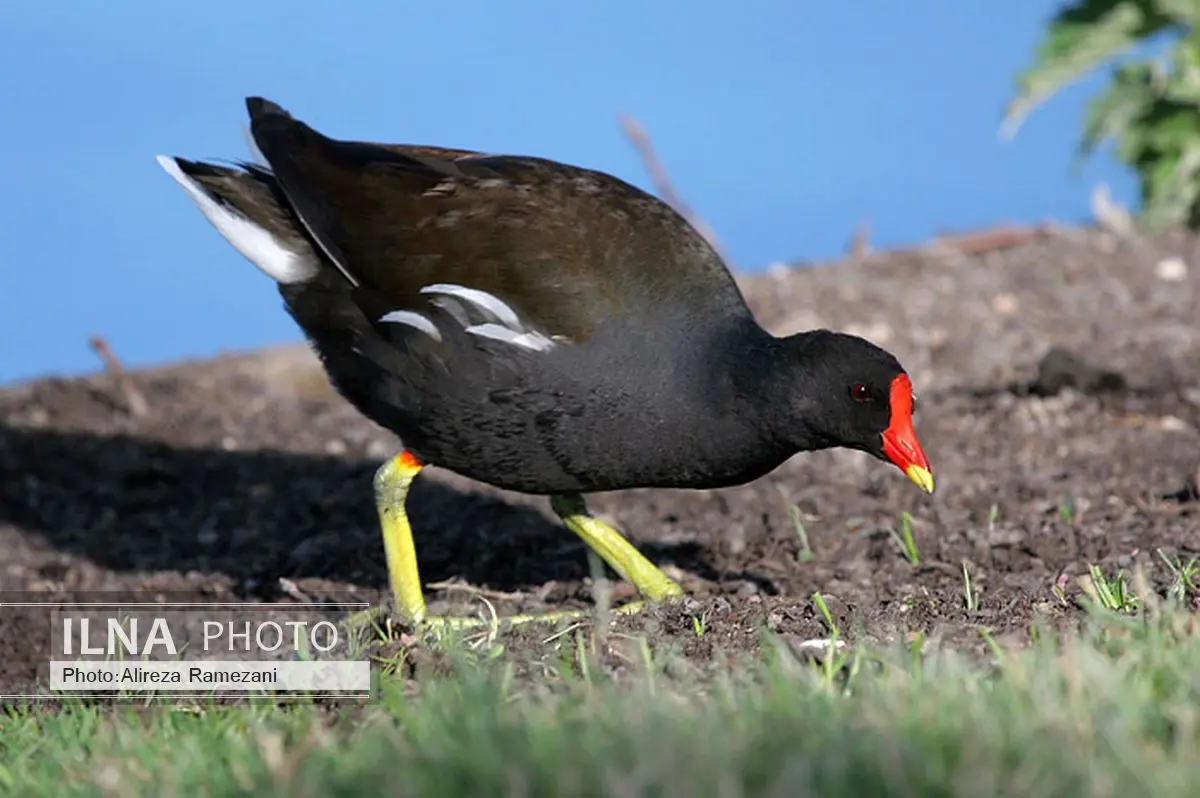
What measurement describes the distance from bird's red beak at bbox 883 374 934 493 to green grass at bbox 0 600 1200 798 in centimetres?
129

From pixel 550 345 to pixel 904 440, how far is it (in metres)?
1.16

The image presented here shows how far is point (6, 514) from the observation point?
8758 mm

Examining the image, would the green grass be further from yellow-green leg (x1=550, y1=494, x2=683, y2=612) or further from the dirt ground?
yellow-green leg (x1=550, y1=494, x2=683, y2=612)

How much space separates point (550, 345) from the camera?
5.27 metres

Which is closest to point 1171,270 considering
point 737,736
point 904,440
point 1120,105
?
point 1120,105

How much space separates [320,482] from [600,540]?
296 cm

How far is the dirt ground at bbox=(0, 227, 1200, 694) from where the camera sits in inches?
231

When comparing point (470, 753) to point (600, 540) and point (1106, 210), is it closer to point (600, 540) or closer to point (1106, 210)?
point (600, 540)

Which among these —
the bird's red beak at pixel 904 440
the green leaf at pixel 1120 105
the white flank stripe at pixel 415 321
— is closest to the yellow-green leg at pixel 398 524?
the white flank stripe at pixel 415 321

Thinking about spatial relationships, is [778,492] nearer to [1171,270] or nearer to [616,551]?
[616,551]

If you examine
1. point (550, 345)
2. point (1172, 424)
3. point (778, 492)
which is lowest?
point (550, 345)

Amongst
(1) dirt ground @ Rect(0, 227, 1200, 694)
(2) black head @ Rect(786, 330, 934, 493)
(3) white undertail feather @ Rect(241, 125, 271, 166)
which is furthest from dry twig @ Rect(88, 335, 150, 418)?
(2) black head @ Rect(786, 330, 934, 493)

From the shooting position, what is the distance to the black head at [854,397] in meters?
5.18

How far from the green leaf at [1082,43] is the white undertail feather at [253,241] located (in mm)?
7269
